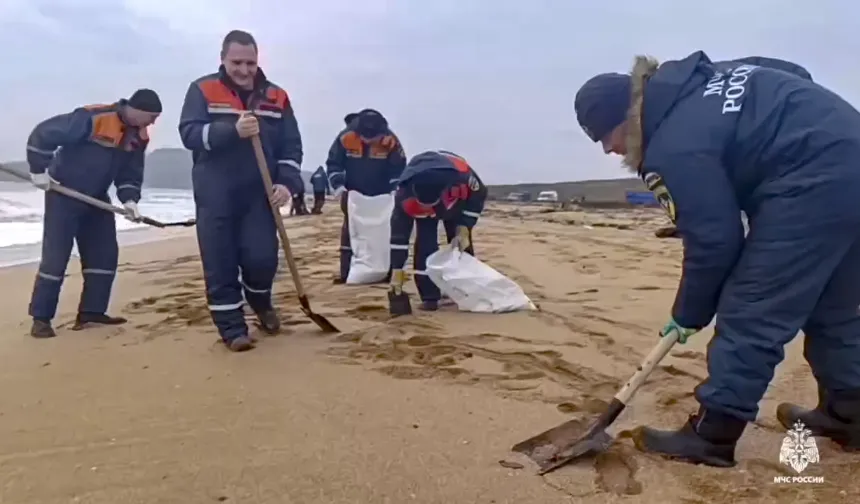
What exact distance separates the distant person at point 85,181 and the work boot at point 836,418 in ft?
13.2

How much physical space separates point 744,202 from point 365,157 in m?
4.64

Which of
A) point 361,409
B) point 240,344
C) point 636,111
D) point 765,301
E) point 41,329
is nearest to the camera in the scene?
point 765,301

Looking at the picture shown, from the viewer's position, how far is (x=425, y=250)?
18.5ft

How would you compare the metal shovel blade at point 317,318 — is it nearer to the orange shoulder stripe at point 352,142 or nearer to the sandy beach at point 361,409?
the sandy beach at point 361,409

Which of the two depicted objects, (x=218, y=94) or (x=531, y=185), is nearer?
(x=218, y=94)

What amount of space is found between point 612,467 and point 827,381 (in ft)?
2.60

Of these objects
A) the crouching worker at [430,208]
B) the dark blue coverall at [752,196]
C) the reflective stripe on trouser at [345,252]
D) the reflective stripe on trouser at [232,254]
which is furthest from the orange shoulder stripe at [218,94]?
the reflective stripe on trouser at [345,252]

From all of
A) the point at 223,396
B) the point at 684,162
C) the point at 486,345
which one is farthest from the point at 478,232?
the point at 684,162

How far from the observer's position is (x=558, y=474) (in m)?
2.52

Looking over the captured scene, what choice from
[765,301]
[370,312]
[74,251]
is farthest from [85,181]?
[74,251]

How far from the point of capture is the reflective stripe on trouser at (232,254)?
14.0ft

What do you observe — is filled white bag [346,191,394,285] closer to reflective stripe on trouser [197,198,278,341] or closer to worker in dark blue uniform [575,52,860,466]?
reflective stripe on trouser [197,198,278,341]

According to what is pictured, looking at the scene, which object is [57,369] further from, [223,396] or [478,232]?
[478,232]

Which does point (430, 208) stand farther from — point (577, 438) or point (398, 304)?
point (577, 438)
